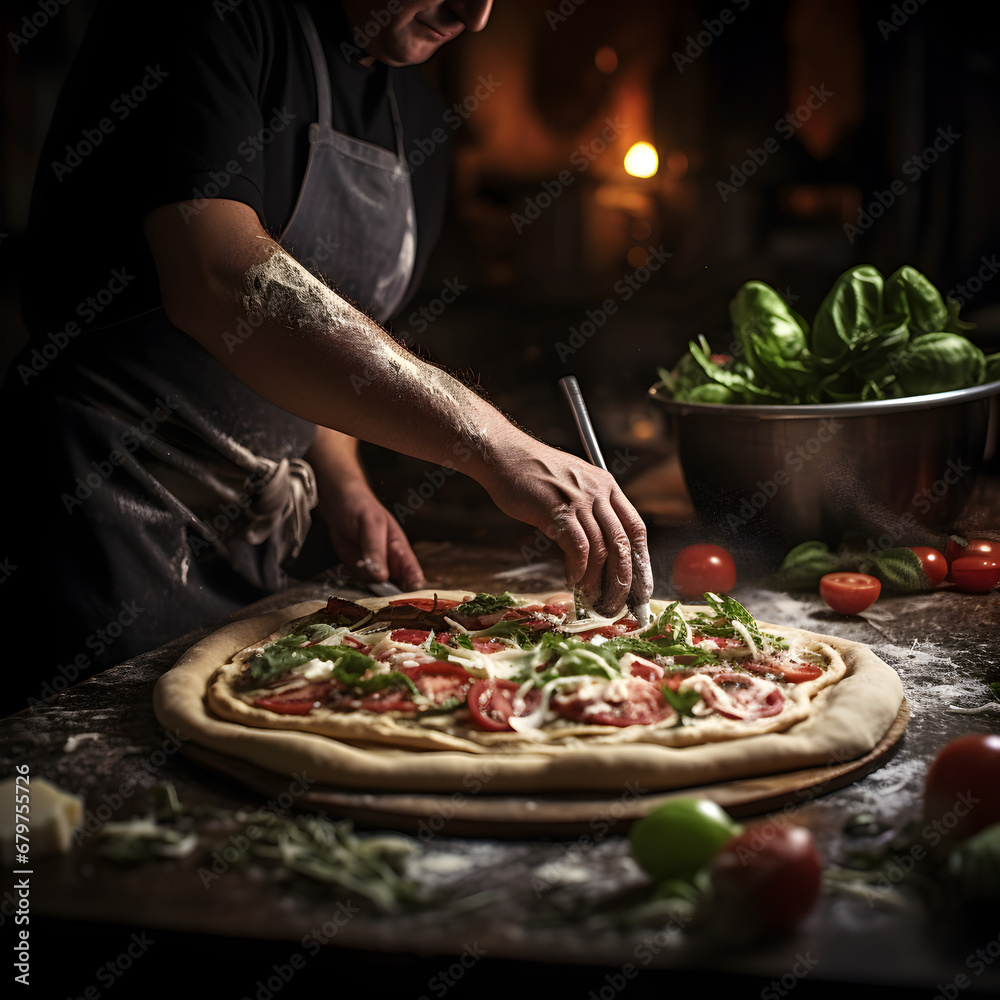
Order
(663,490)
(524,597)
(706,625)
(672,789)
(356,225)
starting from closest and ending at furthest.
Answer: (672,789)
(706,625)
(524,597)
(356,225)
(663,490)

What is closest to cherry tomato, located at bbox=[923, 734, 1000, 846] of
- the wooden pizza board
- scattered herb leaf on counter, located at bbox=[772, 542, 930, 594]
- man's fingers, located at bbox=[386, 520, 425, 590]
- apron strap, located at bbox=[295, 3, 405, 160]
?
the wooden pizza board

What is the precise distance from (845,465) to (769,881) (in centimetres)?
172

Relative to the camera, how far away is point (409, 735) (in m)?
1.67

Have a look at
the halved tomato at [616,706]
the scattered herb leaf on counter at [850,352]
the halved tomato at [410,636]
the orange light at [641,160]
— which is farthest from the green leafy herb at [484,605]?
the orange light at [641,160]

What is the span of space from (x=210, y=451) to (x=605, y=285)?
308 centimetres

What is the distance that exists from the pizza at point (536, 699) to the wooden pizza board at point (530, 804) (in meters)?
0.02

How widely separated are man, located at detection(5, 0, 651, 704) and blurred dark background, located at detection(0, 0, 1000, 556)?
1.15 meters

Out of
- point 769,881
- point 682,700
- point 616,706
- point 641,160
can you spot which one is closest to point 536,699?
point 616,706

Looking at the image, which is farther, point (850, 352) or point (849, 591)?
point (850, 352)

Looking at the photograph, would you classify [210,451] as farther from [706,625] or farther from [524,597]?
[706,625]

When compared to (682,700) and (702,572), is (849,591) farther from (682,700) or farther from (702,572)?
(682,700)

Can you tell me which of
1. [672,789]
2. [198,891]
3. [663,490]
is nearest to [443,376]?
[672,789]

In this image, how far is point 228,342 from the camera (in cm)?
204

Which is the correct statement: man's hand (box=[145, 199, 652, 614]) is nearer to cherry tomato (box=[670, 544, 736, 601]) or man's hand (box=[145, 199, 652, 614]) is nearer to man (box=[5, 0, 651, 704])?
man (box=[5, 0, 651, 704])
